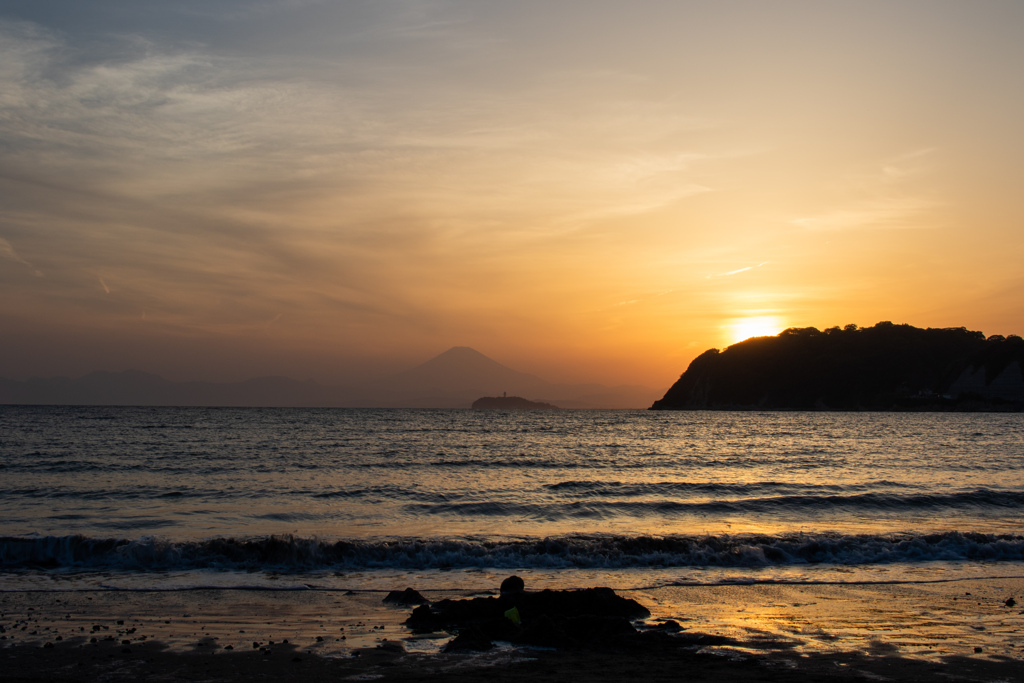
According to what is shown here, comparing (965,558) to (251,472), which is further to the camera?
(251,472)

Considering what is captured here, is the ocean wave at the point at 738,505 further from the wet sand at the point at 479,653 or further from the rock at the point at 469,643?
the rock at the point at 469,643

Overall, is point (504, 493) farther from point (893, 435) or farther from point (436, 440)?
point (893, 435)

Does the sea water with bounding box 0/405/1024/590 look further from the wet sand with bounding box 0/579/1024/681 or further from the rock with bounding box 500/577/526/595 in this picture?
the rock with bounding box 500/577/526/595

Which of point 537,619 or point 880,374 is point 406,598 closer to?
point 537,619

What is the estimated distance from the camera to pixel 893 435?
64750mm

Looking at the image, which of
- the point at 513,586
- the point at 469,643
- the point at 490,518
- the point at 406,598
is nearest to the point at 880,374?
the point at 490,518

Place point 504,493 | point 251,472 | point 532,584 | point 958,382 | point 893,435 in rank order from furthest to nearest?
point 958,382 < point 893,435 < point 251,472 < point 504,493 < point 532,584

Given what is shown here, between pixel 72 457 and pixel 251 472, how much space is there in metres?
14.1

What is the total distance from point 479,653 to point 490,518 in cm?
1298

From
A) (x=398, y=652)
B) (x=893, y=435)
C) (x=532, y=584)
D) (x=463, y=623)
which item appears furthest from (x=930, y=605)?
(x=893, y=435)

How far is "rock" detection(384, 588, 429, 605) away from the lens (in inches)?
474

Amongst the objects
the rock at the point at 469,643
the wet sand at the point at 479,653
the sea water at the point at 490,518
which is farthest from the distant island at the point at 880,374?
the rock at the point at 469,643

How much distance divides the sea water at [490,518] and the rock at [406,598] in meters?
1.71

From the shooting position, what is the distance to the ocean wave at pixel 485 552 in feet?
51.2
